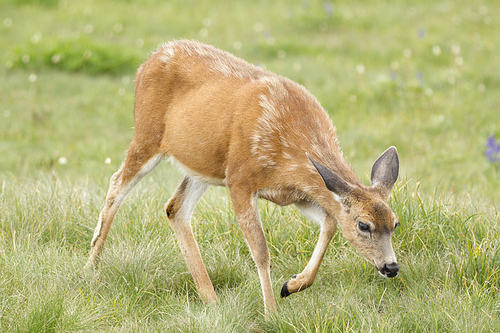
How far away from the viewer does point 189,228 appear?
485 cm

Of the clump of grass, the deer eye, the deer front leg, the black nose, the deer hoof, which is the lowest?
the clump of grass

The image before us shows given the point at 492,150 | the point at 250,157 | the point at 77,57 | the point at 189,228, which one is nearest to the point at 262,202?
the point at 189,228

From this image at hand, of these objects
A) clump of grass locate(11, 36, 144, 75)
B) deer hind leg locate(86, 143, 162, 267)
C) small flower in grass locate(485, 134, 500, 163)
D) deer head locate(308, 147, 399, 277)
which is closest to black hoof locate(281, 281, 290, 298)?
deer head locate(308, 147, 399, 277)

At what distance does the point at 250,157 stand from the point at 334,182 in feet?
2.17

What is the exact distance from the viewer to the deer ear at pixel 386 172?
162 inches

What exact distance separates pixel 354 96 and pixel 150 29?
455cm

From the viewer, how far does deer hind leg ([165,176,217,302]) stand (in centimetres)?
449

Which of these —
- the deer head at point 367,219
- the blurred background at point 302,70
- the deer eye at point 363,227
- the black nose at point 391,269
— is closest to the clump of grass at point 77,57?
the blurred background at point 302,70

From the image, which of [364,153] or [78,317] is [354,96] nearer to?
[364,153]

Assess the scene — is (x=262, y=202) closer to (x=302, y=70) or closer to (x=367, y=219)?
(x=367, y=219)

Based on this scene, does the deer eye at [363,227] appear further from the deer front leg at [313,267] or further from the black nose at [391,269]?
the deer front leg at [313,267]

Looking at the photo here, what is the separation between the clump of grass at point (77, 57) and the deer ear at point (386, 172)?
7.20 meters

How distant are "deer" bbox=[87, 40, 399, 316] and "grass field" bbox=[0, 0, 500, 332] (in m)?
0.31

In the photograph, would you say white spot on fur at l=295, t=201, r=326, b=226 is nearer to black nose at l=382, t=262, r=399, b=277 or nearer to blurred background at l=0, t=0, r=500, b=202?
black nose at l=382, t=262, r=399, b=277
